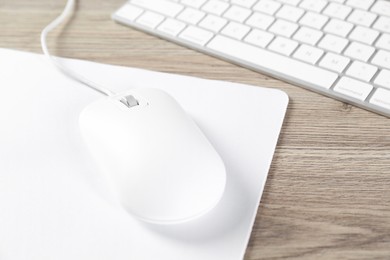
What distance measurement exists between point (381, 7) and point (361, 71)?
0.12 meters

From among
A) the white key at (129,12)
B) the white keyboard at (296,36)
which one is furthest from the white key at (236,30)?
the white key at (129,12)

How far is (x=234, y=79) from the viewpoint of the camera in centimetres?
61

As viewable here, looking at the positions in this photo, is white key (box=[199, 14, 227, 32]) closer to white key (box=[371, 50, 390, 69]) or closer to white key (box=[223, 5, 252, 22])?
white key (box=[223, 5, 252, 22])

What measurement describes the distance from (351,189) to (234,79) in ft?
0.57

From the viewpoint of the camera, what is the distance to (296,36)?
628mm

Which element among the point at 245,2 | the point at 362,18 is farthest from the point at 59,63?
the point at 362,18

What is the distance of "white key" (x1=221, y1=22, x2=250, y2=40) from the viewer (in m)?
0.64

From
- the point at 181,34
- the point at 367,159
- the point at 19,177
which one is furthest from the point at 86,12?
the point at 367,159

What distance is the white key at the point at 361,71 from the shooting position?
1.89ft

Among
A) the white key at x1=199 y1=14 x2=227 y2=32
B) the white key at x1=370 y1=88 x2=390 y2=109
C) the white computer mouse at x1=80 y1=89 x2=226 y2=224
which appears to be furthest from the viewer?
the white key at x1=199 y1=14 x2=227 y2=32

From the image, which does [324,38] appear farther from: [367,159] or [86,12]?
[86,12]

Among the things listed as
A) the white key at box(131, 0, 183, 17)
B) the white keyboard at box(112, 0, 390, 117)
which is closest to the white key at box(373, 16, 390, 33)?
the white keyboard at box(112, 0, 390, 117)

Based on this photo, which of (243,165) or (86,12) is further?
(86,12)

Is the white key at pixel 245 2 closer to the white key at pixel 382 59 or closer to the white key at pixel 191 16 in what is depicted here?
the white key at pixel 191 16
